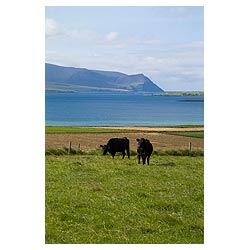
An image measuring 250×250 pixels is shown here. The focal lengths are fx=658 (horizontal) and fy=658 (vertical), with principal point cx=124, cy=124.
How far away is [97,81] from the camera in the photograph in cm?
727

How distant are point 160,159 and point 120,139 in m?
0.57

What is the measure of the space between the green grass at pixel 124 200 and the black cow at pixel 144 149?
0.08 meters

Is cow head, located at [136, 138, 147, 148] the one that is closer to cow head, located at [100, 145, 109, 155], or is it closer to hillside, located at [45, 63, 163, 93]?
cow head, located at [100, 145, 109, 155]

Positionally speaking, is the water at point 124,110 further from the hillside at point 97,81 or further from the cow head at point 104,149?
the cow head at point 104,149

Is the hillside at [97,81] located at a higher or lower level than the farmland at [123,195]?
higher

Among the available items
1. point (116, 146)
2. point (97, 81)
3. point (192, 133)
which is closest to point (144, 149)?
point (116, 146)

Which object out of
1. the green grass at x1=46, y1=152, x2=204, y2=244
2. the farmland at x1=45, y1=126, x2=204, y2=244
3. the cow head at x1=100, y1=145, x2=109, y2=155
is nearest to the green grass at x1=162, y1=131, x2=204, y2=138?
the farmland at x1=45, y1=126, x2=204, y2=244

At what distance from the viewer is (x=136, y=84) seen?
7102 millimetres

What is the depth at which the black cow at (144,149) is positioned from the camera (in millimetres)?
7173

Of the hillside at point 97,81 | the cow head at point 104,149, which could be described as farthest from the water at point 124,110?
the cow head at point 104,149
